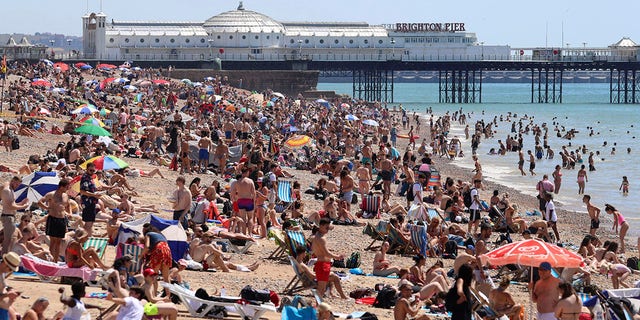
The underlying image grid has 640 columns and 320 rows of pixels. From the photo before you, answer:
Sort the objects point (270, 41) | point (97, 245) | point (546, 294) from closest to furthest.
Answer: point (546, 294) → point (97, 245) → point (270, 41)

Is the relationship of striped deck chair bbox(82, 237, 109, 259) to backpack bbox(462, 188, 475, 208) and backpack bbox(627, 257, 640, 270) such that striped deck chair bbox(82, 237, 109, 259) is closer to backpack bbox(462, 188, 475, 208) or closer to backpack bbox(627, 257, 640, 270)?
backpack bbox(627, 257, 640, 270)

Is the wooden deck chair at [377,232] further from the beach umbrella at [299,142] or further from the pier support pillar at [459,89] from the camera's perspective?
the pier support pillar at [459,89]

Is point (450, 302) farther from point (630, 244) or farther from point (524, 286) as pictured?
point (630, 244)

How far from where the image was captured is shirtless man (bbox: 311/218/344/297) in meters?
11.6

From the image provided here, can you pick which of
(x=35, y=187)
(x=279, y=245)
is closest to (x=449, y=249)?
(x=279, y=245)

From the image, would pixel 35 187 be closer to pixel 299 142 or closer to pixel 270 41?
pixel 299 142

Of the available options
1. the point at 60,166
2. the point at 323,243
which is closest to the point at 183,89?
the point at 60,166

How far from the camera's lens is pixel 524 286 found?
14.0m

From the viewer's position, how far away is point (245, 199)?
15445mm

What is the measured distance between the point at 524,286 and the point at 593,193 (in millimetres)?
17026

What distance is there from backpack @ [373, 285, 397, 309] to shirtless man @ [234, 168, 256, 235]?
3.86 meters

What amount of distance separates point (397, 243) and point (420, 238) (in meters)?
0.39

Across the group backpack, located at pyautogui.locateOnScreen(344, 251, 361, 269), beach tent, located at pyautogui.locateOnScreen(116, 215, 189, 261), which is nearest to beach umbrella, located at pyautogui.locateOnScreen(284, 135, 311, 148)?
backpack, located at pyautogui.locateOnScreen(344, 251, 361, 269)

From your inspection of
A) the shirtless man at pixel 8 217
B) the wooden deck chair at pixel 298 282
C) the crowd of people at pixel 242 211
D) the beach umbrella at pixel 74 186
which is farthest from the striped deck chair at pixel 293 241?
the shirtless man at pixel 8 217
